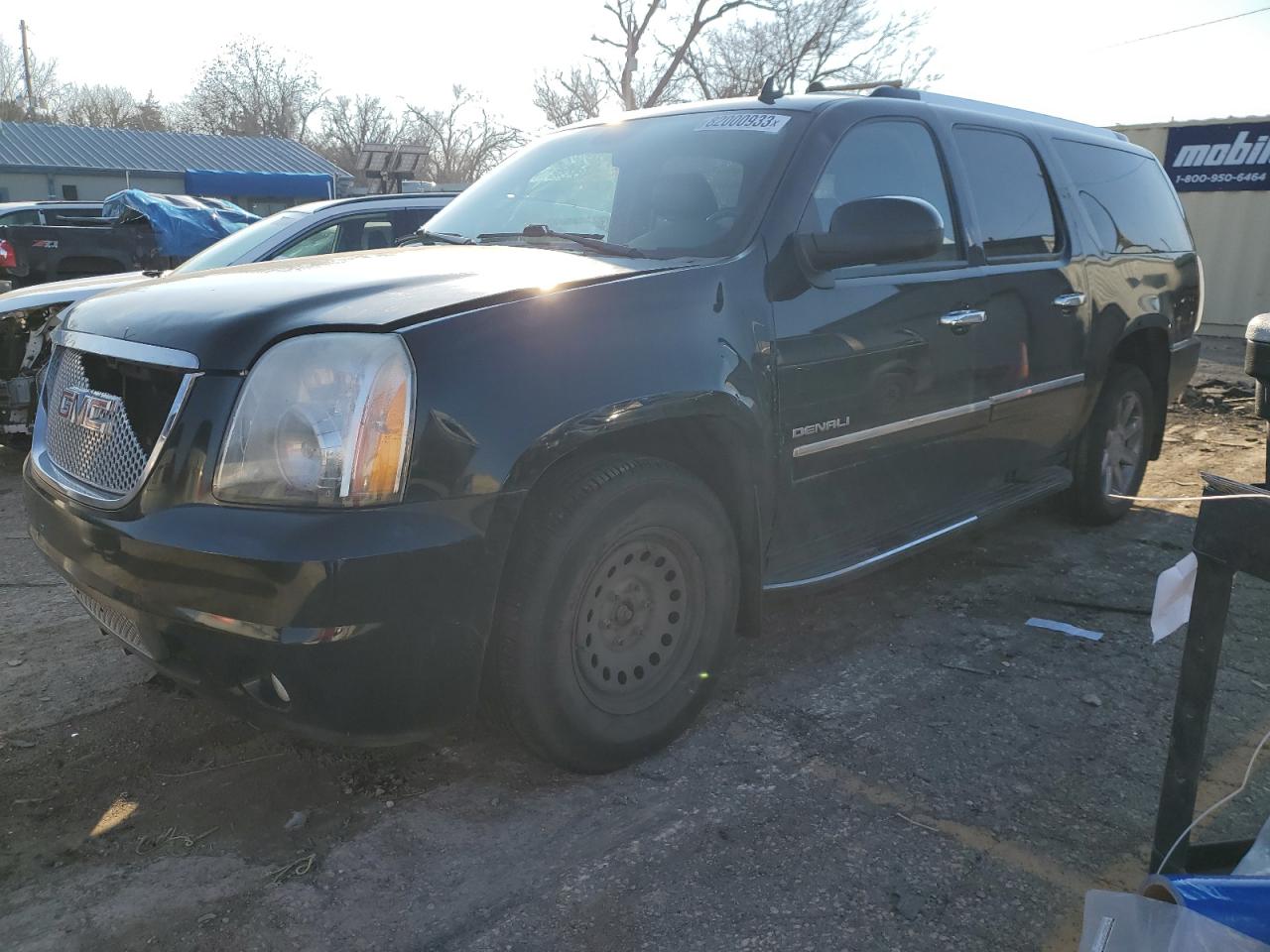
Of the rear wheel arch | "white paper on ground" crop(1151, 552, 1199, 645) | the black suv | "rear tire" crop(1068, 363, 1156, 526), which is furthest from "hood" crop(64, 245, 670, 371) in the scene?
the rear wheel arch

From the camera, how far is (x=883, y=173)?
3.52 meters

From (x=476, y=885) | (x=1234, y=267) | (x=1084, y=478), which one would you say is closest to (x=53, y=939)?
(x=476, y=885)

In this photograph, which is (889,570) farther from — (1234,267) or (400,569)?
(1234,267)

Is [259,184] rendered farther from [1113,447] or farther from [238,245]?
[1113,447]

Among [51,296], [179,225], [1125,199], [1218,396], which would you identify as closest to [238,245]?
[51,296]

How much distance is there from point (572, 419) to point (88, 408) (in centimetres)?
128

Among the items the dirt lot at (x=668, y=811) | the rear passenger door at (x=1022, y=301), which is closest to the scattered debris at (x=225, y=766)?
the dirt lot at (x=668, y=811)

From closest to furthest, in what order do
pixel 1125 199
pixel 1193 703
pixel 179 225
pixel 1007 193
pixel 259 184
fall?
1. pixel 1193 703
2. pixel 1007 193
3. pixel 1125 199
4. pixel 179 225
5. pixel 259 184

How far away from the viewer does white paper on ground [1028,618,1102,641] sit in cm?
381

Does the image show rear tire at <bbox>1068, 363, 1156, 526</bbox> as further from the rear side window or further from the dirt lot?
the dirt lot

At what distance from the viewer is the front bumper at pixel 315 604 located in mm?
2068

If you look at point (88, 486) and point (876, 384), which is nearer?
point (88, 486)

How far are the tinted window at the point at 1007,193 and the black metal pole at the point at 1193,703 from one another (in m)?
2.39

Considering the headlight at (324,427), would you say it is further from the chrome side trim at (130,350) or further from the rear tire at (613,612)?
the rear tire at (613,612)
